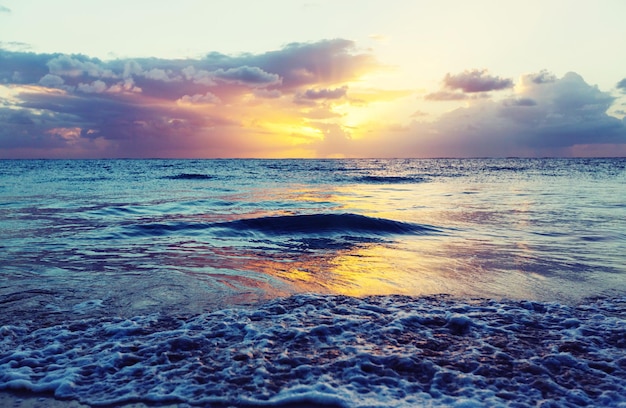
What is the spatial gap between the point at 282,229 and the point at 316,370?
8.36m

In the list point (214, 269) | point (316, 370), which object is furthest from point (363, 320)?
point (214, 269)

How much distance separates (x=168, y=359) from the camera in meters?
3.81

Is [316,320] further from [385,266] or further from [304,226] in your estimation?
[304,226]

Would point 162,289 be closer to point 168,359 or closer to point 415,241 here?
point 168,359

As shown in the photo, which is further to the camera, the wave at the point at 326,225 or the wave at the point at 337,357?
the wave at the point at 326,225

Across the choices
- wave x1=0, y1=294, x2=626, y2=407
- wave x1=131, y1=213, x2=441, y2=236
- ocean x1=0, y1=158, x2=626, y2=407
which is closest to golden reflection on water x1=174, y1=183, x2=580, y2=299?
ocean x1=0, y1=158, x2=626, y2=407

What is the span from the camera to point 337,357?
12.5 ft

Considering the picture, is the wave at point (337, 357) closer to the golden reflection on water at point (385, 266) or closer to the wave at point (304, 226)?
the golden reflection on water at point (385, 266)

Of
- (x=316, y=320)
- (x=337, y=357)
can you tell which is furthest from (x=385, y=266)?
(x=337, y=357)

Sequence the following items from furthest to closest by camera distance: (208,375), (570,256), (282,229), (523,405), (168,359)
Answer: (282,229) < (570,256) < (168,359) < (208,375) < (523,405)

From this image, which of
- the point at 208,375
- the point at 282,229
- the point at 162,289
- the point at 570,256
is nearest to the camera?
the point at 208,375

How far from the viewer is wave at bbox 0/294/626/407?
322cm

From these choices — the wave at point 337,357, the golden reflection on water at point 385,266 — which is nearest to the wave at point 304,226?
the golden reflection on water at point 385,266

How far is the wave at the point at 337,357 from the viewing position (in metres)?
3.22
